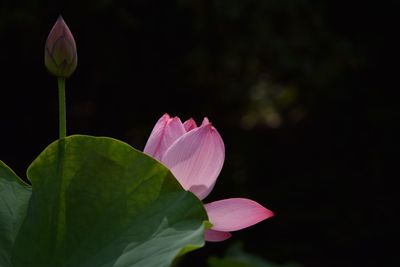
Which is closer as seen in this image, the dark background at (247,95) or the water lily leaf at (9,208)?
the water lily leaf at (9,208)

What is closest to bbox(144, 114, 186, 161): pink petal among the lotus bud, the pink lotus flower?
the pink lotus flower

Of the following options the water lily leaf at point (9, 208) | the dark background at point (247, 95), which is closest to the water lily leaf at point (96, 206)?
the water lily leaf at point (9, 208)

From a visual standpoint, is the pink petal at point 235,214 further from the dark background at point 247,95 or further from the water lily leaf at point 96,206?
the dark background at point 247,95

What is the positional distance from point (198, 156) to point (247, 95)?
2.97 m

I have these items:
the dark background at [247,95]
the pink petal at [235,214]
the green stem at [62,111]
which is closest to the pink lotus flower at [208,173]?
the pink petal at [235,214]

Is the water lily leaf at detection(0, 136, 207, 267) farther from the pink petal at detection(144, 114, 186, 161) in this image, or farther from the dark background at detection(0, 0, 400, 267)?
the dark background at detection(0, 0, 400, 267)

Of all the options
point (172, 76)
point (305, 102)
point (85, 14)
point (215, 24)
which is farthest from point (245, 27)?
point (305, 102)

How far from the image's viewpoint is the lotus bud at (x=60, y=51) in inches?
34.7

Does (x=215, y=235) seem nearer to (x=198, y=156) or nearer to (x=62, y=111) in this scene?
(x=198, y=156)

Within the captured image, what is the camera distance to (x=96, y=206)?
846mm

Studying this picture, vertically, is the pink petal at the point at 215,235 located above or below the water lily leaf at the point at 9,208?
below

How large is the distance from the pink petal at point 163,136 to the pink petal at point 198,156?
22mm

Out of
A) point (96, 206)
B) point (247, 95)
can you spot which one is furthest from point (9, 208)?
point (247, 95)

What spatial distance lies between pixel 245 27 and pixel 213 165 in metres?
2.14
